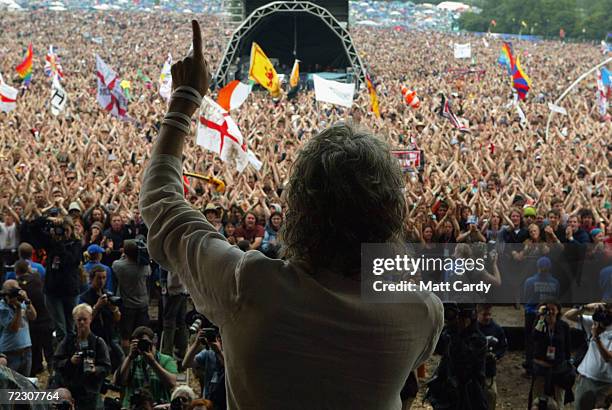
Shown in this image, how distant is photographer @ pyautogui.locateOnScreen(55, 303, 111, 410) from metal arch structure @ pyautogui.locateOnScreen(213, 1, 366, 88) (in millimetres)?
21844

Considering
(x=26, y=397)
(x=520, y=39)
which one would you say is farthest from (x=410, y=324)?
(x=520, y=39)

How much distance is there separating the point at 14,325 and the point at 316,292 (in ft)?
17.0

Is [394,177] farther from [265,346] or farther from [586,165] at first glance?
[586,165]

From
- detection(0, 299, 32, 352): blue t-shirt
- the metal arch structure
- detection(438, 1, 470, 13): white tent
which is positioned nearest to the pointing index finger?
detection(0, 299, 32, 352): blue t-shirt

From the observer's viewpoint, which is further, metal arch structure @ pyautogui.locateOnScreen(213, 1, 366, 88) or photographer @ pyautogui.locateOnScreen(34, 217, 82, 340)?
metal arch structure @ pyautogui.locateOnScreen(213, 1, 366, 88)

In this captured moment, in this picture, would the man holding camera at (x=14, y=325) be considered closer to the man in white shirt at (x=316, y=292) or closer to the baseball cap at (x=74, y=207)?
the baseball cap at (x=74, y=207)

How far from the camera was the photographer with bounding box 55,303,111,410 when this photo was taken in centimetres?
503

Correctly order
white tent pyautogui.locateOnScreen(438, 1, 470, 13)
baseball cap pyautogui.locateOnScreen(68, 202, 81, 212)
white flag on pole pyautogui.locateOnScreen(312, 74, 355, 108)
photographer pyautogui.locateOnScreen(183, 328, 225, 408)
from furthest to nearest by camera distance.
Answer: white tent pyautogui.locateOnScreen(438, 1, 470, 13), white flag on pole pyautogui.locateOnScreen(312, 74, 355, 108), baseball cap pyautogui.locateOnScreen(68, 202, 81, 212), photographer pyautogui.locateOnScreen(183, 328, 225, 408)

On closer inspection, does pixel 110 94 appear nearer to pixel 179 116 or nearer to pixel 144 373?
pixel 144 373

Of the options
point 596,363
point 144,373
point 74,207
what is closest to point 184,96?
point 144,373

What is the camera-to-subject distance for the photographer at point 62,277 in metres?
6.79

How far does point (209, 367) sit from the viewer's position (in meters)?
4.82

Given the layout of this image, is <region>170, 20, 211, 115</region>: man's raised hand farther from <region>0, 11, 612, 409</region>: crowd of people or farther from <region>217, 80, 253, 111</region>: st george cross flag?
<region>217, 80, 253, 111</region>: st george cross flag

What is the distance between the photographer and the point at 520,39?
65.2m
